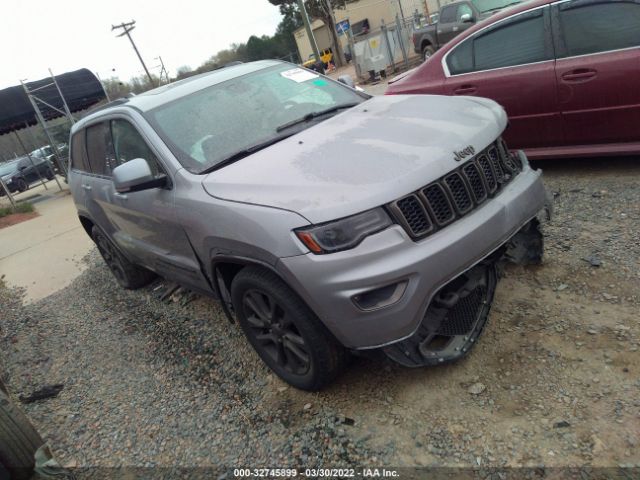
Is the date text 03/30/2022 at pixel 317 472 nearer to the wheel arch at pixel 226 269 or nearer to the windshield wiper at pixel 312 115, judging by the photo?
the wheel arch at pixel 226 269

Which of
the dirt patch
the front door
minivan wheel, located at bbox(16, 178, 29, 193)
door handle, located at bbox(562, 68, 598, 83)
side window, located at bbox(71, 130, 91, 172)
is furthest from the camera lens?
minivan wheel, located at bbox(16, 178, 29, 193)

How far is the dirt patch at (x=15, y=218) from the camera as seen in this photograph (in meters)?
12.3

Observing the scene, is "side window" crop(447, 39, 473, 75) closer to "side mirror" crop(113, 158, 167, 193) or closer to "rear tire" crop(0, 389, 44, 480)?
"side mirror" crop(113, 158, 167, 193)

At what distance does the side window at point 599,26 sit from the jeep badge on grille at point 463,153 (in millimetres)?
2375

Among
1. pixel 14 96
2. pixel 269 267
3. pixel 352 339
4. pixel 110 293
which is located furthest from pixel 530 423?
pixel 14 96

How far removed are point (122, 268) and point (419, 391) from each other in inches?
140

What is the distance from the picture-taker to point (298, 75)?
12.5 ft

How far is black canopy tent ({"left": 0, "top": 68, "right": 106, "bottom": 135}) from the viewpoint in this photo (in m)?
13.0

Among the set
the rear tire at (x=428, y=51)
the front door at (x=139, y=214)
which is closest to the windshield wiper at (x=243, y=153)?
the front door at (x=139, y=214)

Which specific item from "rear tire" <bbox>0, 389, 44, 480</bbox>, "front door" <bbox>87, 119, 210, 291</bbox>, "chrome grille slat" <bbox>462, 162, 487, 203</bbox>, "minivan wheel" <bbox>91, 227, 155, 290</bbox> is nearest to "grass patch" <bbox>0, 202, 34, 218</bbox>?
"minivan wheel" <bbox>91, 227, 155, 290</bbox>

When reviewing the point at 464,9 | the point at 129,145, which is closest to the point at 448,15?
the point at 464,9

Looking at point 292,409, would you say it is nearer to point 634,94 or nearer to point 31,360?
point 31,360

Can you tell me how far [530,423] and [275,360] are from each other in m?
1.41

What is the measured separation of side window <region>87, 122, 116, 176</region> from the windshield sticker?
4.83 feet
